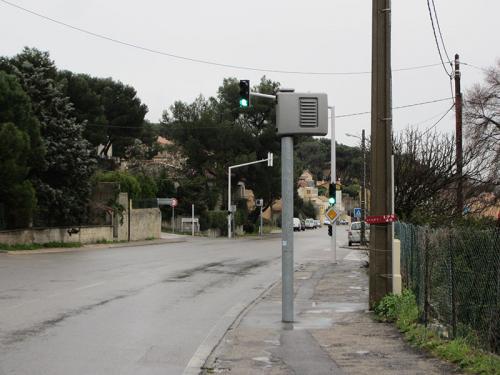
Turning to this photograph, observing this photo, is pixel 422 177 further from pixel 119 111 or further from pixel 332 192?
pixel 119 111

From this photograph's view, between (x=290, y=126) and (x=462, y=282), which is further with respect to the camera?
(x=290, y=126)

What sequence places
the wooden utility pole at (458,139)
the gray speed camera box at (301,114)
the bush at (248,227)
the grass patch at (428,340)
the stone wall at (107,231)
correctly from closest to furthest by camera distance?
the grass patch at (428,340), the gray speed camera box at (301,114), the wooden utility pole at (458,139), the stone wall at (107,231), the bush at (248,227)

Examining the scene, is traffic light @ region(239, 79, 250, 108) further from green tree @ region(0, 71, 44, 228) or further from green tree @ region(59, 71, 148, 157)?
green tree @ region(59, 71, 148, 157)

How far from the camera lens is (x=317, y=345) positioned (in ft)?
31.5

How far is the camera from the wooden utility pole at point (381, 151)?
487 inches

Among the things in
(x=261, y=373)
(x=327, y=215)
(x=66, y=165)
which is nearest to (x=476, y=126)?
(x=327, y=215)

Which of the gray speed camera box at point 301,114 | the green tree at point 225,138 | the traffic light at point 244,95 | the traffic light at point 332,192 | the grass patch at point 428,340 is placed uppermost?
the green tree at point 225,138

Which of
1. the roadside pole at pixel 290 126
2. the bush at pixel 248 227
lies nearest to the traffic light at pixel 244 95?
the roadside pole at pixel 290 126

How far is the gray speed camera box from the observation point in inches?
456

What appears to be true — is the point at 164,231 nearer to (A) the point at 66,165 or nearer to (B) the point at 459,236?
(A) the point at 66,165

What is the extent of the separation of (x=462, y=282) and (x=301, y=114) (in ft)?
12.4

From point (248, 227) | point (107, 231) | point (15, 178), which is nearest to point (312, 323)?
point (15, 178)

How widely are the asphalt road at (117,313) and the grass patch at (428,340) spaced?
282cm

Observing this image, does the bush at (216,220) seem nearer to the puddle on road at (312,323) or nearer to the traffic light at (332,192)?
the traffic light at (332,192)
